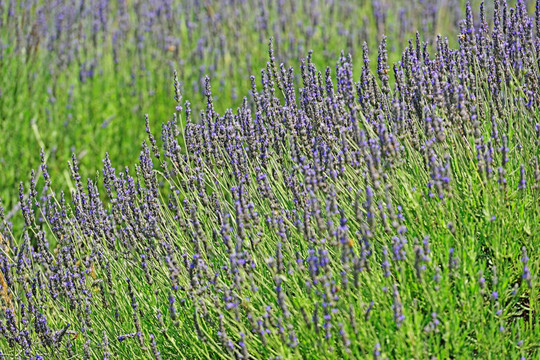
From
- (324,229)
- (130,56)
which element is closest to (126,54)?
(130,56)

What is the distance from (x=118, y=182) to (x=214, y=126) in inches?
20.2

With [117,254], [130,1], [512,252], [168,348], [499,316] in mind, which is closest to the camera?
[499,316]

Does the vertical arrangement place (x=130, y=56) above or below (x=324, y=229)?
above

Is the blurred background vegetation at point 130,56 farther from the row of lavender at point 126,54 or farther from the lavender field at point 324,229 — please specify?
the lavender field at point 324,229

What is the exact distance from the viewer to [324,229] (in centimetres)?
230

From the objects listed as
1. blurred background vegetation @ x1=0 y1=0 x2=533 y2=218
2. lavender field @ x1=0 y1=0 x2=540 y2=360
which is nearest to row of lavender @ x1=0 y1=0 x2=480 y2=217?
blurred background vegetation @ x1=0 y1=0 x2=533 y2=218

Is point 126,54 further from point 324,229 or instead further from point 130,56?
point 324,229

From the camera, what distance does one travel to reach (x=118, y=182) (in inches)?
124

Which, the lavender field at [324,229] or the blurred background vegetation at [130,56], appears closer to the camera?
the lavender field at [324,229]

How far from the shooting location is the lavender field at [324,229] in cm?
217

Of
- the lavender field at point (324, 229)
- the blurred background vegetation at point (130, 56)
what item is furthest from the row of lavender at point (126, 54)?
the lavender field at point (324, 229)

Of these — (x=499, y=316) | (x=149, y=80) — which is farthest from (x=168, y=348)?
(x=149, y=80)

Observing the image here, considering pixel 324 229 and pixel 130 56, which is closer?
pixel 324 229

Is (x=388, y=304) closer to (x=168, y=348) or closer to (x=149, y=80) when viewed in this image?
(x=168, y=348)
